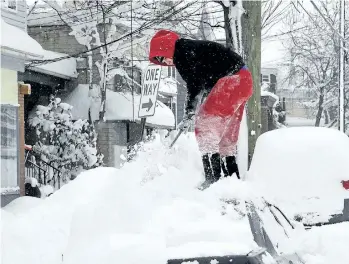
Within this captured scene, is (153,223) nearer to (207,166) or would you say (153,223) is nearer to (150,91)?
(207,166)

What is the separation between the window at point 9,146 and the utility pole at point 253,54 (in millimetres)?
5083

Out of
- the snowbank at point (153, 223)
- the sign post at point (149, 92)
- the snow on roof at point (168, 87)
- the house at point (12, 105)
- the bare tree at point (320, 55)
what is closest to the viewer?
the snowbank at point (153, 223)

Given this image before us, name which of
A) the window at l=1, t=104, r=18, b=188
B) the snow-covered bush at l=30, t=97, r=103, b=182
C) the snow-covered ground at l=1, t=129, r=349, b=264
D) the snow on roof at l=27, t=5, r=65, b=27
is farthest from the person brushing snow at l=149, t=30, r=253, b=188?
the snow on roof at l=27, t=5, r=65, b=27

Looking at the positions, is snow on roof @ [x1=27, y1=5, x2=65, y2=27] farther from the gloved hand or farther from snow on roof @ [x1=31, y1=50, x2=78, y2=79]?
the gloved hand

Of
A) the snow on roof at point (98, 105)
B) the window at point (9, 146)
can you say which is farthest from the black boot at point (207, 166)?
the snow on roof at point (98, 105)

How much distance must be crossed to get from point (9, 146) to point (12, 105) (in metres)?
0.86

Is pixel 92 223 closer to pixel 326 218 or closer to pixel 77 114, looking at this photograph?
pixel 326 218

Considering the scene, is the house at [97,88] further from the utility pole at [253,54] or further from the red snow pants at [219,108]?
the red snow pants at [219,108]

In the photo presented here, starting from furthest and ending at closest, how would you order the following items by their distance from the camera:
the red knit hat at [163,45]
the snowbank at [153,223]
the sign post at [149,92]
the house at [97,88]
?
the house at [97,88] → the sign post at [149,92] → the red knit hat at [163,45] → the snowbank at [153,223]

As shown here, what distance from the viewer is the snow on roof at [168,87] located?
1053 inches

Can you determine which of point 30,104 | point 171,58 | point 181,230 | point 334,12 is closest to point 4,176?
point 171,58

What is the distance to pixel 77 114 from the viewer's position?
19438mm

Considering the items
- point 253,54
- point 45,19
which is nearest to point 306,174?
point 253,54

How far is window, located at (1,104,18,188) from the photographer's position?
11.4 m
